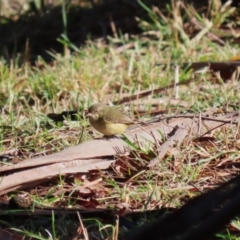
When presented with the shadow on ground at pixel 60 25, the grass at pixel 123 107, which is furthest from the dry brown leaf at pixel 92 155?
the shadow on ground at pixel 60 25

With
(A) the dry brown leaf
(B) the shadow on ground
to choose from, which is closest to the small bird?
(A) the dry brown leaf

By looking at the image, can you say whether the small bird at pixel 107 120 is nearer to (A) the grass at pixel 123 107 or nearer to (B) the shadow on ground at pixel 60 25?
(A) the grass at pixel 123 107

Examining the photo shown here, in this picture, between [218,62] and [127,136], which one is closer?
[127,136]

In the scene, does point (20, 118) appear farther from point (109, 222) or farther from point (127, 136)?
point (109, 222)

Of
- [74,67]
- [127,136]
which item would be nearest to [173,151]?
[127,136]

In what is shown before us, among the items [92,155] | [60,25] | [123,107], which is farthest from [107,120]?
[60,25]

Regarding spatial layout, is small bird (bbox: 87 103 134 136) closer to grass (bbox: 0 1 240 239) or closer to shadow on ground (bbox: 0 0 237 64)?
grass (bbox: 0 1 240 239)

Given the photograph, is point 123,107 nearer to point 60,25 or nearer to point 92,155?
point 92,155
